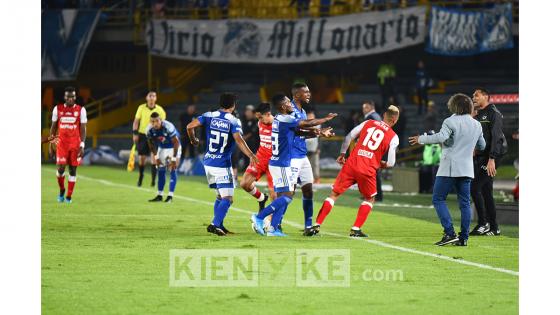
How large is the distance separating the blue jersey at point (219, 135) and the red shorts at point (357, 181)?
1499mm

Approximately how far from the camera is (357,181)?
16750 mm

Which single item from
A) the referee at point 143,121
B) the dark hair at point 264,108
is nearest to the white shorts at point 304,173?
the dark hair at point 264,108

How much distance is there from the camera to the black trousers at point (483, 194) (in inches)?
677

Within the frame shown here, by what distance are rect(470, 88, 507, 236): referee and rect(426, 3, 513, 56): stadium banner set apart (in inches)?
914

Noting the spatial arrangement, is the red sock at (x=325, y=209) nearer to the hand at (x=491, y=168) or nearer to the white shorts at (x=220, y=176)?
the white shorts at (x=220, y=176)

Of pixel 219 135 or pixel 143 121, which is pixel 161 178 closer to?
pixel 143 121

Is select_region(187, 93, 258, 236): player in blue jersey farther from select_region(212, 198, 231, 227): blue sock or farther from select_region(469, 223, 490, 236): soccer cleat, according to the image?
select_region(469, 223, 490, 236): soccer cleat

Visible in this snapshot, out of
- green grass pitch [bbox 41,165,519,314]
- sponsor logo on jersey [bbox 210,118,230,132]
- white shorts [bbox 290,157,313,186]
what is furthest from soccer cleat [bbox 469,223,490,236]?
sponsor logo on jersey [bbox 210,118,230,132]

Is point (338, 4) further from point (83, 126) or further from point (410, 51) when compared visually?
point (83, 126)

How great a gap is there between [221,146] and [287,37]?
26172mm

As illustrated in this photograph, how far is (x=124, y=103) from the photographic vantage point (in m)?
47.6

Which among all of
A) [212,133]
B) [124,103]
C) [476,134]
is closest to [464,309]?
[476,134]

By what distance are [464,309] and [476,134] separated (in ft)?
17.7

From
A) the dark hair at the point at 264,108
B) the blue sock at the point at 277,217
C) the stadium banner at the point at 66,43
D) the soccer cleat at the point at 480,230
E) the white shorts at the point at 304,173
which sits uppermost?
the stadium banner at the point at 66,43
